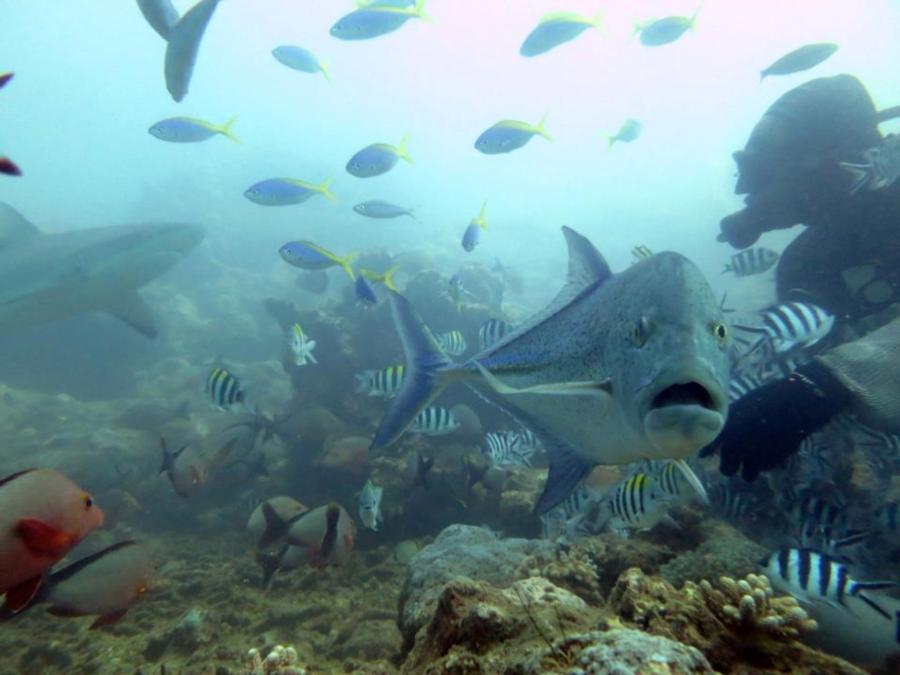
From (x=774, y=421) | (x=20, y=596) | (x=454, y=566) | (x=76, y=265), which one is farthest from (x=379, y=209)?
(x=20, y=596)

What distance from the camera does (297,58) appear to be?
29.2 ft

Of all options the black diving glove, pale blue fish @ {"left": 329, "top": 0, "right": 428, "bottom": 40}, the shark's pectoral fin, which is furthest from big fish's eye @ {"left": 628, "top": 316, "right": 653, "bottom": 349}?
the shark's pectoral fin

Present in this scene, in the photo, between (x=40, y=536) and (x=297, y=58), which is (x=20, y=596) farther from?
(x=297, y=58)

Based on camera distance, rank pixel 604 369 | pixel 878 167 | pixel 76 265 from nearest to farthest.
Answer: pixel 604 369 < pixel 878 167 < pixel 76 265

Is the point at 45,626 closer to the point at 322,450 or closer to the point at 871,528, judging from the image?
the point at 322,450

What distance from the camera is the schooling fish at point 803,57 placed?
7707 mm

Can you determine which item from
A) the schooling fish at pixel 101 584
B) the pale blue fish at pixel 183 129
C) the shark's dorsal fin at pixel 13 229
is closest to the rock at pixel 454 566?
the schooling fish at pixel 101 584

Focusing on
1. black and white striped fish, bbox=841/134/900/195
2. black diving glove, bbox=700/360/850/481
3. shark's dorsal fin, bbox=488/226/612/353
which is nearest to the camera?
shark's dorsal fin, bbox=488/226/612/353

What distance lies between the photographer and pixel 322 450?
28.8ft

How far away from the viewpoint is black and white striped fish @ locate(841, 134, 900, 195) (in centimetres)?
511

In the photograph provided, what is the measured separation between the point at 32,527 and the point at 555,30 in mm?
8668

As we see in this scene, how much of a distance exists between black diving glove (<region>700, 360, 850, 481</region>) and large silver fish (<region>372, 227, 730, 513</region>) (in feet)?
7.23

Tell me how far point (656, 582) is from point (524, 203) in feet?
347

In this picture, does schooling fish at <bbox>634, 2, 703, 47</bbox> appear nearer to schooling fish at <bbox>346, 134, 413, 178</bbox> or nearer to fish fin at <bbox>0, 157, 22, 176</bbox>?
schooling fish at <bbox>346, 134, 413, 178</bbox>
